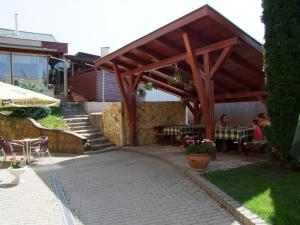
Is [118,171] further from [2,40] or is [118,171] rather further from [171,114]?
[2,40]

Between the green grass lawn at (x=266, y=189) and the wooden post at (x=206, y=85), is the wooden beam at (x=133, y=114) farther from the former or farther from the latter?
the green grass lawn at (x=266, y=189)

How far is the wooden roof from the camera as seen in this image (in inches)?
349

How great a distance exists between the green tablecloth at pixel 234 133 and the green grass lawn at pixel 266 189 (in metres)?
2.36

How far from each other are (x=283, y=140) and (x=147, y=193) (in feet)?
11.6

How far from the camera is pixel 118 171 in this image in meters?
9.39

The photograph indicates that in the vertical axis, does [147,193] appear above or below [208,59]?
below

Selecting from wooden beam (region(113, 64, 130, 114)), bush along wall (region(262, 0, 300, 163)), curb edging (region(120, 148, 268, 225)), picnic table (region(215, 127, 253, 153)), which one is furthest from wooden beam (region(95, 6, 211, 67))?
picnic table (region(215, 127, 253, 153))

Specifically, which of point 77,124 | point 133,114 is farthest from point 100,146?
point 77,124

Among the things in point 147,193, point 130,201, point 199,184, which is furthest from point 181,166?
point 130,201

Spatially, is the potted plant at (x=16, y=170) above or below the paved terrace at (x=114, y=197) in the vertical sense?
above

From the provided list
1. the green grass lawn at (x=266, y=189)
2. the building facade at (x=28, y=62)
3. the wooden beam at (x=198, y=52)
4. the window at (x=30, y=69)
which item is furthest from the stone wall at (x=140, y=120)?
the window at (x=30, y=69)

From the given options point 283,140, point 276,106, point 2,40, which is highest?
point 2,40

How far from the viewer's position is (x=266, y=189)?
6266 millimetres

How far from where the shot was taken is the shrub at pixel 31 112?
48.1ft
